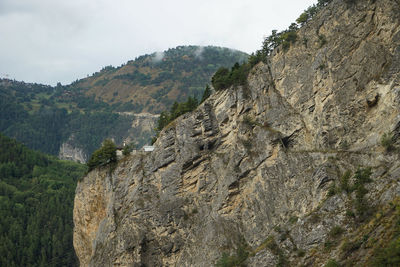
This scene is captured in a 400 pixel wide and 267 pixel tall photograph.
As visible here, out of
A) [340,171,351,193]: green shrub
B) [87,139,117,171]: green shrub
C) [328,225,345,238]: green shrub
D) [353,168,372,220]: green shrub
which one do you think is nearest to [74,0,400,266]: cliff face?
[328,225,345,238]: green shrub

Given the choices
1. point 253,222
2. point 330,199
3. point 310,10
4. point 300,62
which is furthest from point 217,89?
point 330,199

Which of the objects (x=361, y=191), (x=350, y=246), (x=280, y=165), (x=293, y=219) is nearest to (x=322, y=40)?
(x=280, y=165)

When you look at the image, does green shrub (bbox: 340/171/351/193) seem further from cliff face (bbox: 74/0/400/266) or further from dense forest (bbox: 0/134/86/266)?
dense forest (bbox: 0/134/86/266)

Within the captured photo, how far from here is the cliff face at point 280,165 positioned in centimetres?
4169

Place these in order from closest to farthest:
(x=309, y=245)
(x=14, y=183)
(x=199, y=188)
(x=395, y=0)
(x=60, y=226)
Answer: (x=309, y=245) → (x=395, y=0) → (x=199, y=188) → (x=60, y=226) → (x=14, y=183)

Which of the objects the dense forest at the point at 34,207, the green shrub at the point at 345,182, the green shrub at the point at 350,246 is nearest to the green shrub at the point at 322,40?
the green shrub at the point at 345,182

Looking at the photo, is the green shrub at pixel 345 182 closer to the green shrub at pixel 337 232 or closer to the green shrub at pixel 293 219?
the green shrub at pixel 337 232

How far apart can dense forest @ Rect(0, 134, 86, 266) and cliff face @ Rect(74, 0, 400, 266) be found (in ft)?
202

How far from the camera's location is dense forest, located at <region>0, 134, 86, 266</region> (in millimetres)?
118375

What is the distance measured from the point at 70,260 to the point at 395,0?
354 feet

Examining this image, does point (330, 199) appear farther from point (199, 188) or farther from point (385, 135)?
point (199, 188)

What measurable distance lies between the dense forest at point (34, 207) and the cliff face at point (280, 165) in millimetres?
61565

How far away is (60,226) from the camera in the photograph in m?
131

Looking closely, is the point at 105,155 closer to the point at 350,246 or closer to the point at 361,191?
the point at 361,191
